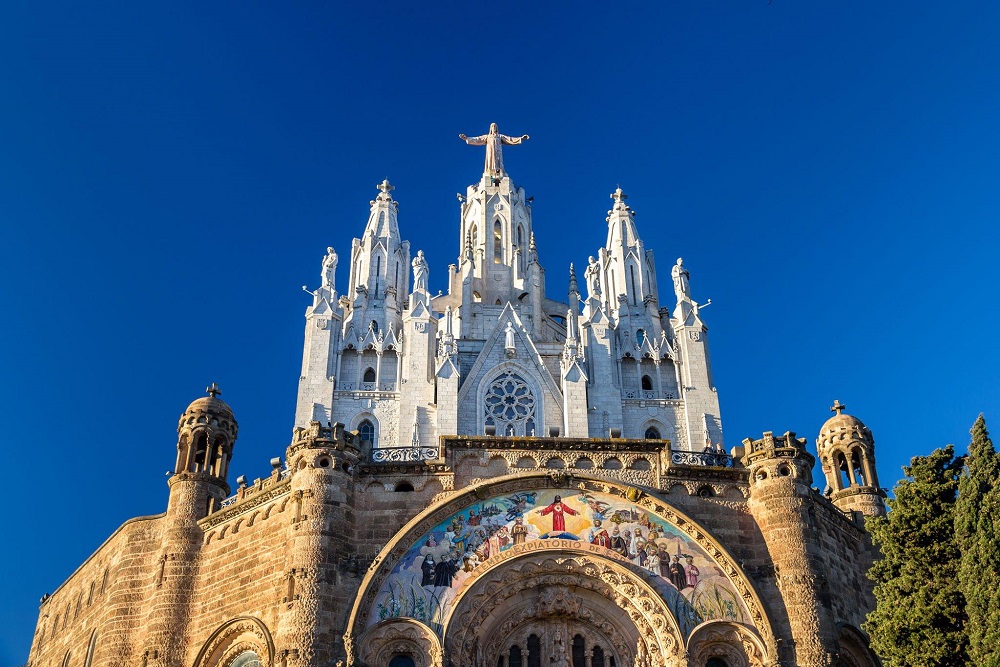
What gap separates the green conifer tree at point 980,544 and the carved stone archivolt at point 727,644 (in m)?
5.34

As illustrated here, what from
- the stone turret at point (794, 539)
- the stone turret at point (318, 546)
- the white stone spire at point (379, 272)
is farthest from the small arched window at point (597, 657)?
the white stone spire at point (379, 272)

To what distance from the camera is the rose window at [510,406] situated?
51.6m

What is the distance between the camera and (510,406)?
2067 inches

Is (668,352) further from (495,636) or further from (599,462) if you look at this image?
(495,636)

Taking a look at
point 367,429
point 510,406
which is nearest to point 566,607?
point 510,406

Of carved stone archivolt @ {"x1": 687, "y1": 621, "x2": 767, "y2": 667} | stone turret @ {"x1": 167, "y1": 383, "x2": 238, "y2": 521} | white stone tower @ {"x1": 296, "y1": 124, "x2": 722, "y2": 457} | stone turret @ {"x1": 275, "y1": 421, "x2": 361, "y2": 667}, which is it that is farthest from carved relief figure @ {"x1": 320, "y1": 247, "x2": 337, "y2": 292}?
carved stone archivolt @ {"x1": 687, "y1": 621, "x2": 767, "y2": 667}

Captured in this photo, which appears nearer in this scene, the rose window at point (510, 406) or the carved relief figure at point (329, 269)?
the rose window at point (510, 406)

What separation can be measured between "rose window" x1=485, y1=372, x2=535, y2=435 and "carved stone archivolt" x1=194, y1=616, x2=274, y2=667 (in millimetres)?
25083

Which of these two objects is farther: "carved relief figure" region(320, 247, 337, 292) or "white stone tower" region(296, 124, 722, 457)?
"carved relief figure" region(320, 247, 337, 292)

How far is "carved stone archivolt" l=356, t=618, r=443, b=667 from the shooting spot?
25.4 metres

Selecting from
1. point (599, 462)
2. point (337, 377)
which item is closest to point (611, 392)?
point (337, 377)

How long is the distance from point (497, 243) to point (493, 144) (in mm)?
10866

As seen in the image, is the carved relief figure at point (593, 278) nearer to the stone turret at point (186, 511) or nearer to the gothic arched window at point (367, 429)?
the gothic arched window at point (367, 429)

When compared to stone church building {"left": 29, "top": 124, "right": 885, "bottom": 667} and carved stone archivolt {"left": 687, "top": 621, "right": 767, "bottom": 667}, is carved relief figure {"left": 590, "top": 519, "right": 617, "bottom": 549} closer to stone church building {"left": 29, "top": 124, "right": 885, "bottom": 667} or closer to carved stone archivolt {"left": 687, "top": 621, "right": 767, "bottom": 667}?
stone church building {"left": 29, "top": 124, "right": 885, "bottom": 667}
